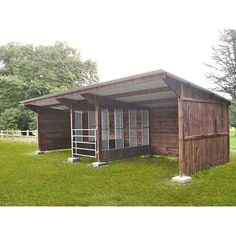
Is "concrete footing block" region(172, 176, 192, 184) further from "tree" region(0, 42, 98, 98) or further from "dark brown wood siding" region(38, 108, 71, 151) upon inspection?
"tree" region(0, 42, 98, 98)

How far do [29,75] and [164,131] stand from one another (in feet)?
60.3

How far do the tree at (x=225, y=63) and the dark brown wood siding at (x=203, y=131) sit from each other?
830cm

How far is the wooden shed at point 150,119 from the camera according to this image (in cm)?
680

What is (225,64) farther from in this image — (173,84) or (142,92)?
(173,84)

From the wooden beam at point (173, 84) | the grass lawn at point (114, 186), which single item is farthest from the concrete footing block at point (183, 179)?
the wooden beam at point (173, 84)

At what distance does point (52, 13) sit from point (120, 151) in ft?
17.8

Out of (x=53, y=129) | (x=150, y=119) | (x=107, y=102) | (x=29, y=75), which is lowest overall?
(x=53, y=129)

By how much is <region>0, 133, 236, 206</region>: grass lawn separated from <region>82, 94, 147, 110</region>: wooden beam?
1964 millimetres

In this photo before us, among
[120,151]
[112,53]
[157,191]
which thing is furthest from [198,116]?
[112,53]

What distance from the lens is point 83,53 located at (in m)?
28.8

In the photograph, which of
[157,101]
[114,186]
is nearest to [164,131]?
[157,101]

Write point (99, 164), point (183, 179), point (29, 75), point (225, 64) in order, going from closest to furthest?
point (183, 179)
point (99, 164)
point (225, 64)
point (29, 75)

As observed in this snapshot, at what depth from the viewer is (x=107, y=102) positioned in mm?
9352

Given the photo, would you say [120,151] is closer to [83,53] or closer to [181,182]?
[181,182]
